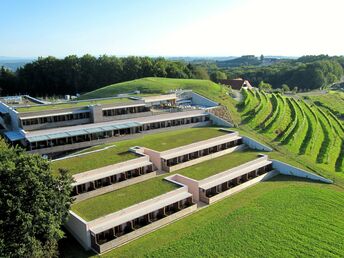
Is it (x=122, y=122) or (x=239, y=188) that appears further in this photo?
(x=122, y=122)

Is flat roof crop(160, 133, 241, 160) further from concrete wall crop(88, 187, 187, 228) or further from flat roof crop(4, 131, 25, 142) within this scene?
flat roof crop(4, 131, 25, 142)

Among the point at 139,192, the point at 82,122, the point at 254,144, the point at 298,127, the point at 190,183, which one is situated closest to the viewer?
the point at 139,192

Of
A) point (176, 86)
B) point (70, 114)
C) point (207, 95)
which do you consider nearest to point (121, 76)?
point (176, 86)

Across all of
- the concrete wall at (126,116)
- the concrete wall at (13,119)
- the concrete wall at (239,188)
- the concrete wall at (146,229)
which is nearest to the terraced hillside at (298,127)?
the concrete wall at (239,188)

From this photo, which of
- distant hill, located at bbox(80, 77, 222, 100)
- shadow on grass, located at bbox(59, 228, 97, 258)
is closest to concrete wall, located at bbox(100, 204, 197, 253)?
shadow on grass, located at bbox(59, 228, 97, 258)

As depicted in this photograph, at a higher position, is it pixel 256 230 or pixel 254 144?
pixel 254 144

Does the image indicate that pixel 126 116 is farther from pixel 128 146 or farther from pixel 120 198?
pixel 120 198

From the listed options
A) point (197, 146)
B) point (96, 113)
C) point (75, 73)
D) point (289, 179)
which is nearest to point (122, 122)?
point (96, 113)
